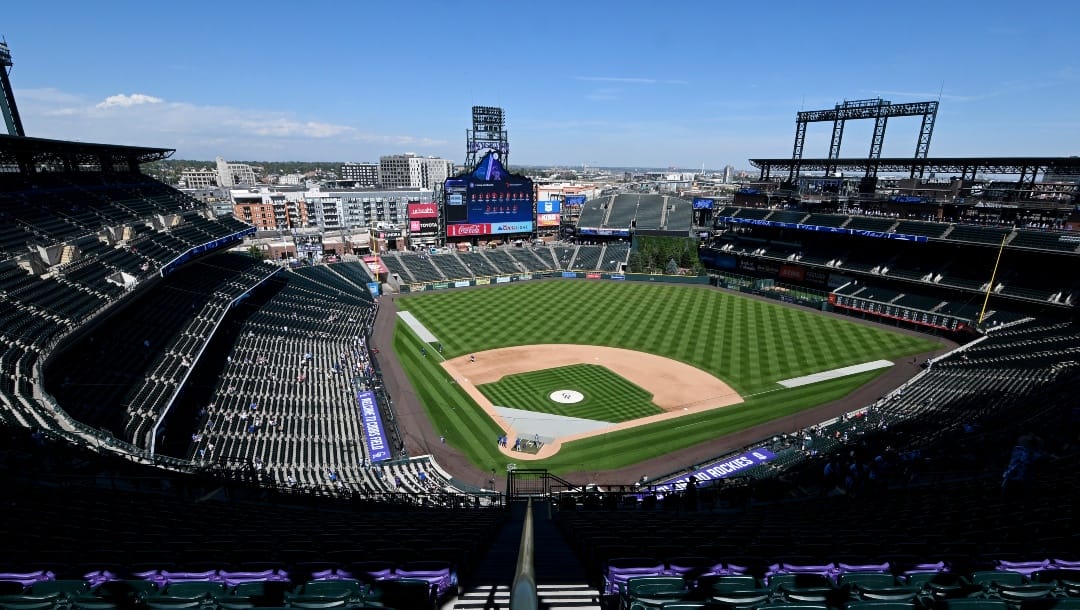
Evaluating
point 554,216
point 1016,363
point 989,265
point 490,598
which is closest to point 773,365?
point 1016,363

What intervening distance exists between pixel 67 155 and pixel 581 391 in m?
46.1

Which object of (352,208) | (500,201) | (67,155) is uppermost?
(67,155)

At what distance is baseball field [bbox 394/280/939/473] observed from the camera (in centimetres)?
3138

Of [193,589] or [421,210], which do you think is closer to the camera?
[193,589]

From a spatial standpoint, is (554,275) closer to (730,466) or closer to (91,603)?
(730,466)

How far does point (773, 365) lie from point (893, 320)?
804 inches

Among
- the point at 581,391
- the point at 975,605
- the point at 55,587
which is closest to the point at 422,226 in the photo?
the point at 581,391

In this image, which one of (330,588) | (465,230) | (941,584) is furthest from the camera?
(465,230)

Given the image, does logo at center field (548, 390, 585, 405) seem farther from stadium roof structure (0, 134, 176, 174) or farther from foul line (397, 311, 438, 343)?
stadium roof structure (0, 134, 176, 174)

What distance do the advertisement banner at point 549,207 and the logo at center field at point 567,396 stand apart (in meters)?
66.5

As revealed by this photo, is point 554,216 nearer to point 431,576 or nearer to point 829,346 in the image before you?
point 829,346

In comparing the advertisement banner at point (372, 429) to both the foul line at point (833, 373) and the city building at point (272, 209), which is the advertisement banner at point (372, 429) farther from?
the city building at point (272, 209)

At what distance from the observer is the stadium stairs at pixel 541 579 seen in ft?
18.7

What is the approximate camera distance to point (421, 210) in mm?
86688
